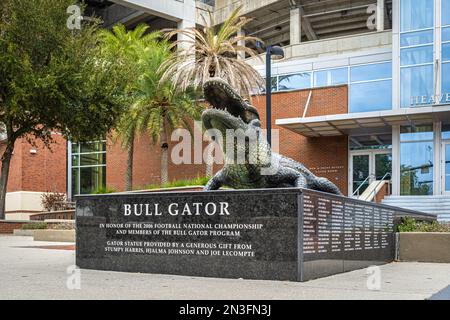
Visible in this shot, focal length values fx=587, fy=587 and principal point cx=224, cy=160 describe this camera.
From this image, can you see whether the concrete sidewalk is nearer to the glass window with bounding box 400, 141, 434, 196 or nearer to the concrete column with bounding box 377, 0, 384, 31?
the glass window with bounding box 400, 141, 434, 196

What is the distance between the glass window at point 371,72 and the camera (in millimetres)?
31156

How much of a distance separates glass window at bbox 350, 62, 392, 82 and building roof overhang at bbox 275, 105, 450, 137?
300 cm

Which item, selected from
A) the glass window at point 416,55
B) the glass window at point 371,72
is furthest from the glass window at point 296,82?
the glass window at point 416,55

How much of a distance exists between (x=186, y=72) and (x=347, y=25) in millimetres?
24193

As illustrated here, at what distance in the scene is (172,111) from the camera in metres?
32.2

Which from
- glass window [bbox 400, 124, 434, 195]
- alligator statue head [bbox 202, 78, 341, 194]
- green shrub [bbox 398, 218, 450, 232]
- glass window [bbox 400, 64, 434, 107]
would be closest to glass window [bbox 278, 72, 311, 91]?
glass window [bbox 400, 64, 434, 107]

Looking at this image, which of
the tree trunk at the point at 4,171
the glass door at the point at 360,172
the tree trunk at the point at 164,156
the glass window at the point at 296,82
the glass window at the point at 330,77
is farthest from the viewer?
the glass window at the point at 296,82

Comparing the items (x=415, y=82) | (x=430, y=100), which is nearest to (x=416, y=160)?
(x=430, y=100)

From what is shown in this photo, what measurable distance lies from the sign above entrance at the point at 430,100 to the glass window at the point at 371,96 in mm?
1708

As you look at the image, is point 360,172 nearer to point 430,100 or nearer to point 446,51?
point 430,100

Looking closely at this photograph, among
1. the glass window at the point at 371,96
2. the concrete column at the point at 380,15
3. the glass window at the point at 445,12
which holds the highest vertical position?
the concrete column at the point at 380,15

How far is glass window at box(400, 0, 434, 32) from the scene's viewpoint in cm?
2862

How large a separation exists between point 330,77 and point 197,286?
27.7 m

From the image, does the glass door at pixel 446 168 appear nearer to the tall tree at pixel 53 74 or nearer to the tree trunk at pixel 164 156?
the tree trunk at pixel 164 156
